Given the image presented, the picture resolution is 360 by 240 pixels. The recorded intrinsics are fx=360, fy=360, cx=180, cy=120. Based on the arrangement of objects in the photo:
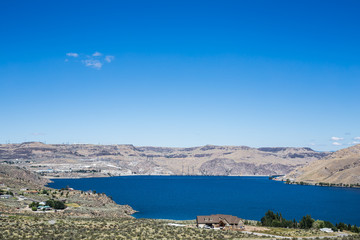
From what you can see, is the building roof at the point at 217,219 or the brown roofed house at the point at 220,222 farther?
the building roof at the point at 217,219

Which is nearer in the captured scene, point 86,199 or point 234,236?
point 234,236

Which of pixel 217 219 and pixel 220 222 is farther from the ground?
pixel 217 219

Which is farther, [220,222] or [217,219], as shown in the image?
[217,219]

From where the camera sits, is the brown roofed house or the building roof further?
the building roof

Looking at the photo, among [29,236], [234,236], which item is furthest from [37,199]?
[234,236]

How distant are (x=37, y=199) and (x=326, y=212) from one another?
9109cm

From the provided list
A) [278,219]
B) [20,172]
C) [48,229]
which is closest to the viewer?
[48,229]

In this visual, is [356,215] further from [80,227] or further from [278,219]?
[80,227]

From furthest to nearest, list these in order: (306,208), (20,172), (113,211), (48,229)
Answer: (20,172) → (306,208) → (113,211) → (48,229)

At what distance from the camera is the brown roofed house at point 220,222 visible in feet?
222

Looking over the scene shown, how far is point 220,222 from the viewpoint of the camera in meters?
68.6

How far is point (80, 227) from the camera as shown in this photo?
54500 mm

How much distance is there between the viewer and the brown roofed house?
6756 centimetres

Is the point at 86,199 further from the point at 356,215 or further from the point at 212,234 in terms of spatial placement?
the point at 356,215
